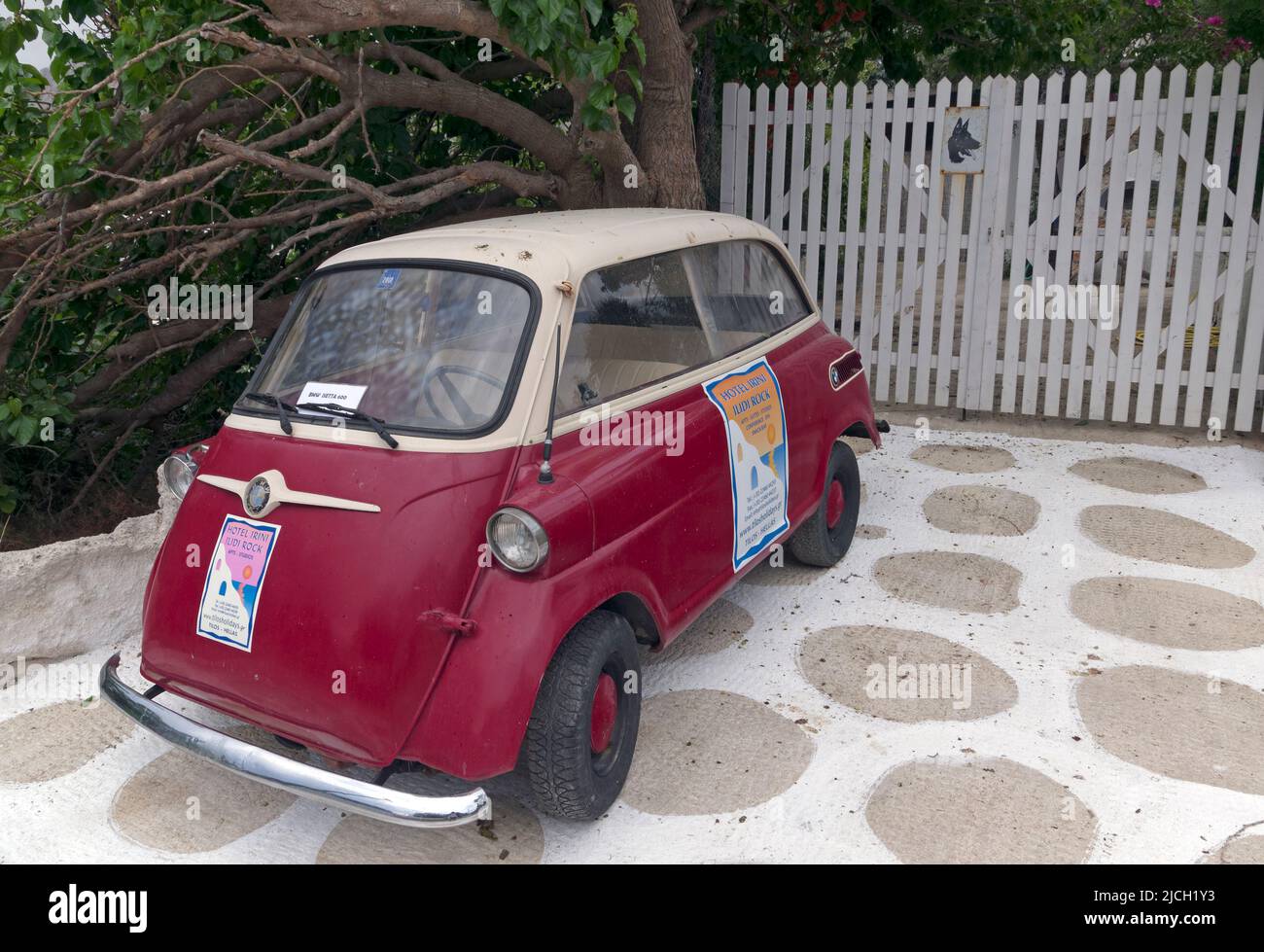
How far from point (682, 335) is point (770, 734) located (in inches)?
61.9

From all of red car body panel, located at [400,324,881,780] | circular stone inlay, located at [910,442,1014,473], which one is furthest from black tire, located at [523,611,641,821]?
circular stone inlay, located at [910,442,1014,473]

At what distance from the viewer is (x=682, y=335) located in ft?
13.9

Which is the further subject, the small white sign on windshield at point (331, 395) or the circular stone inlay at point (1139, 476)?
the circular stone inlay at point (1139, 476)

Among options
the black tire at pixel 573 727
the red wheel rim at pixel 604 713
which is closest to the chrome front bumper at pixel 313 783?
the black tire at pixel 573 727

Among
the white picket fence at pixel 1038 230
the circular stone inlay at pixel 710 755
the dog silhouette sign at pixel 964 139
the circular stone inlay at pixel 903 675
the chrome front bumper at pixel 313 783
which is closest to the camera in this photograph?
the chrome front bumper at pixel 313 783

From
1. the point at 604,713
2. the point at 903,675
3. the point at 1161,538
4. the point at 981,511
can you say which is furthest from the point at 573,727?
the point at 1161,538

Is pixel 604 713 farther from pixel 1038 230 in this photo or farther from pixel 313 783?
pixel 1038 230

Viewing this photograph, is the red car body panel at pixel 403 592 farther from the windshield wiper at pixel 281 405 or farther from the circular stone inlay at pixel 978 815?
the circular stone inlay at pixel 978 815

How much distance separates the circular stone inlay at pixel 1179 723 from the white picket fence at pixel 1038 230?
11.9ft

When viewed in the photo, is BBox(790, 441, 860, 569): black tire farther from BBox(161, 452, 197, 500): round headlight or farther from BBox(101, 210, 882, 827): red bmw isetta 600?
BBox(161, 452, 197, 500): round headlight

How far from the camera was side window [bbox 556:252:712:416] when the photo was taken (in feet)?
12.0

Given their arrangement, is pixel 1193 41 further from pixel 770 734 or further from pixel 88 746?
pixel 88 746

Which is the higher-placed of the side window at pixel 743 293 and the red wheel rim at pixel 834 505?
the side window at pixel 743 293

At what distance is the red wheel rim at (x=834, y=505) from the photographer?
5.46 m
